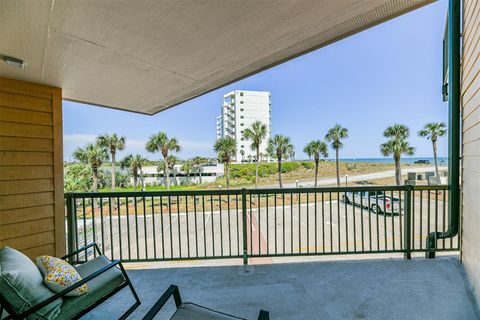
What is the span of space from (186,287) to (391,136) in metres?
24.3

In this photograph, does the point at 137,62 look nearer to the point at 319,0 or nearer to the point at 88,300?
the point at 319,0

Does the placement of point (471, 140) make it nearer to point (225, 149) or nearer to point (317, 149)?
point (225, 149)

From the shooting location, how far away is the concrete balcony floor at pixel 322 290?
168 cm

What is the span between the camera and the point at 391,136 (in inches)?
819

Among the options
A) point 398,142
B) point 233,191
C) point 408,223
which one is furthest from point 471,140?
point 398,142

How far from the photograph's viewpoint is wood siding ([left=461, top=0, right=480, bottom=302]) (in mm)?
1789

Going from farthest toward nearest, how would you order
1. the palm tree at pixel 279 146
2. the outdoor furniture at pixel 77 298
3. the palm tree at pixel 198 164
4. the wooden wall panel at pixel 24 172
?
the palm tree at pixel 198 164 → the palm tree at pixel 279 146 → the wooden wall panel at pixel 24 172 → the outdoor furniture at pixel 77 298

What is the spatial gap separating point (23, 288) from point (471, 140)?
11.8 ft

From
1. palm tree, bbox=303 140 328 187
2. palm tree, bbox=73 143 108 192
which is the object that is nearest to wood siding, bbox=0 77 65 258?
palm tree, bbox=73 143 108 192

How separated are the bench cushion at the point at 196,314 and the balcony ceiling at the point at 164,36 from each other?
1853 mm

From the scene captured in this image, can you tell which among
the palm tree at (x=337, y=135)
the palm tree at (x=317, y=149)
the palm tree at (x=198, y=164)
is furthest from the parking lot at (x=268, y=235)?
the palm tree at (x=198, y=164)

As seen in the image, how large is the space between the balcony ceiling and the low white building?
29163mm

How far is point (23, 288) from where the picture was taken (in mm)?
1270

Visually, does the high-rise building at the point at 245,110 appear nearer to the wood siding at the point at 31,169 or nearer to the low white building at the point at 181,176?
the low white building at the point at 181,176
